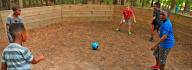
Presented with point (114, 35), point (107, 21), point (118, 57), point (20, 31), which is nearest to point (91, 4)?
point (107, 21)

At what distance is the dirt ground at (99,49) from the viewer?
7.50m

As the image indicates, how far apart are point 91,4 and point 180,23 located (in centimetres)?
527

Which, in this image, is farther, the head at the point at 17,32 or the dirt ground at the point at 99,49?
the dirt ground at the point at 99,49

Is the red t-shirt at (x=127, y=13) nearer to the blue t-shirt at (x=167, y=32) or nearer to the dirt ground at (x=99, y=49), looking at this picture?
the dirt ground at (x=99, y=49)

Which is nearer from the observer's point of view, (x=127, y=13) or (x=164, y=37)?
(x=164, y=37)

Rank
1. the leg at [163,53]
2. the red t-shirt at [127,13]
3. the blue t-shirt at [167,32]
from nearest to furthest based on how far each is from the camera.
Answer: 1. the blue t-shirt at [167,32]
2. the leg at [163,53]
3. the red t-shirt at [127,13]

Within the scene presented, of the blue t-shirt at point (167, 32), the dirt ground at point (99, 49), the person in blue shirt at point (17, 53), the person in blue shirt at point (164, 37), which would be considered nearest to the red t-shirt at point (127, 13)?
the dirt ground at point (99, 49)

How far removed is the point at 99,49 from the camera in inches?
356

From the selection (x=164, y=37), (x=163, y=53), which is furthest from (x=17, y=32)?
(x=163, y=53)

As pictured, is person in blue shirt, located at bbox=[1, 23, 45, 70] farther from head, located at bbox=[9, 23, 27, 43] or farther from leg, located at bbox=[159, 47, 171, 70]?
leg, located at bbox=[159, 47, 171, 70]

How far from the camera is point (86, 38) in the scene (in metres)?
10.6

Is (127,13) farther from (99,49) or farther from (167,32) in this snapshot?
(167,32)

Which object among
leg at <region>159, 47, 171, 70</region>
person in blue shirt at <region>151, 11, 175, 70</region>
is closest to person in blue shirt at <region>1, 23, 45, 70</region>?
person in blue shirt at <region>151, 11, 175, 70</region>

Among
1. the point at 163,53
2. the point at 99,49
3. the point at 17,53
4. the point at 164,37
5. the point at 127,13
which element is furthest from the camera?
the point at 127,13
